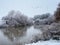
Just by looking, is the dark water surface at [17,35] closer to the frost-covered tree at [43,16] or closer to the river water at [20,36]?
the river water at [20,36]

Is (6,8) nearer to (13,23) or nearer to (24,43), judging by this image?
(13,23)

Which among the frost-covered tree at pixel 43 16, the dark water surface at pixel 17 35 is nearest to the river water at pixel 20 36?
the dark water surface at pixel 17 35

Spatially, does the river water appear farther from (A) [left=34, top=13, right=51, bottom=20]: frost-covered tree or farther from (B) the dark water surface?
(A) [left=34, top=13, right=51, bottom=20]: frost-covered tree

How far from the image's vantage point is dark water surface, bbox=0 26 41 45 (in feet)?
4.83

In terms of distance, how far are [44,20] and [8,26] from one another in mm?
426

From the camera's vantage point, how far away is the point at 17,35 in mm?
1508

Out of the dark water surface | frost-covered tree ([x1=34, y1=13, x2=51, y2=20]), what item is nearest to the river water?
the dark water surface

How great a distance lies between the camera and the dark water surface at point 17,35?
1472mm

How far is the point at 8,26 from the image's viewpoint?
1.54 meters

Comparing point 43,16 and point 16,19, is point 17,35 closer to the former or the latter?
point 16,19

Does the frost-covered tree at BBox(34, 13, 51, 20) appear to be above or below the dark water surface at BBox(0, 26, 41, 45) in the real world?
above

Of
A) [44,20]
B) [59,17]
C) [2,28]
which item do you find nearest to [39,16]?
[44,20]

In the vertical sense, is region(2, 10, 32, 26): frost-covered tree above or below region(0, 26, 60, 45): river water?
above

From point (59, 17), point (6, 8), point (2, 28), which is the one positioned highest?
point (6, 8)
